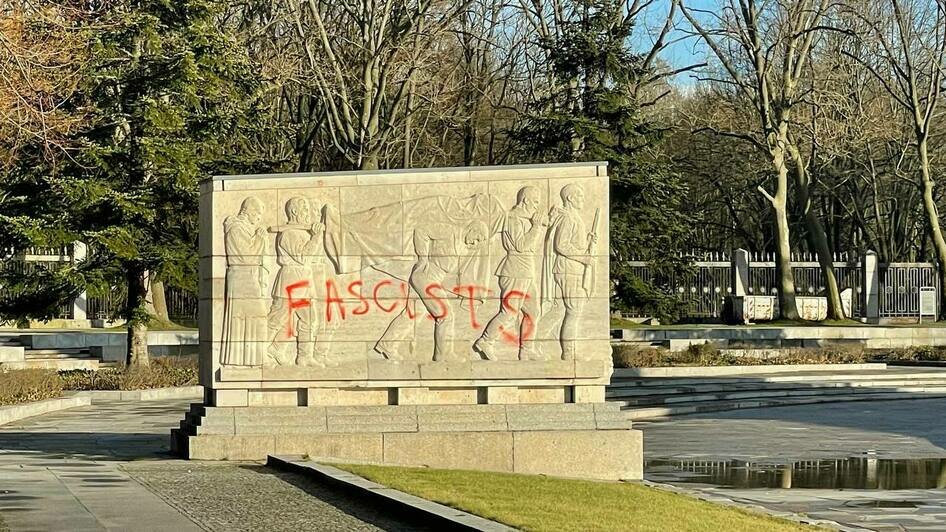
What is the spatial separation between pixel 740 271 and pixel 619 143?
17.0 meters

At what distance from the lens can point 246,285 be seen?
61.6ft

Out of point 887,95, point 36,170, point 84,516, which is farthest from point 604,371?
point 887,95

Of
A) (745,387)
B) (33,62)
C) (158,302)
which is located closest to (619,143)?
(745,387)

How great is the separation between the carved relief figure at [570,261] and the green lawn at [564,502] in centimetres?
245

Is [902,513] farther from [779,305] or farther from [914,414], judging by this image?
[779,305]

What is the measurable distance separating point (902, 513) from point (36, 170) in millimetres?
21390

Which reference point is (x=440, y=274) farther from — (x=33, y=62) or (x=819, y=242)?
(x=819, y=242)

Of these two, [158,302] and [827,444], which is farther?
[158,302]

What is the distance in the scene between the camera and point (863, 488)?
1781 centimetres

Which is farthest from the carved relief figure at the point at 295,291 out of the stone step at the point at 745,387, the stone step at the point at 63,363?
the stone step at the point at 63,363

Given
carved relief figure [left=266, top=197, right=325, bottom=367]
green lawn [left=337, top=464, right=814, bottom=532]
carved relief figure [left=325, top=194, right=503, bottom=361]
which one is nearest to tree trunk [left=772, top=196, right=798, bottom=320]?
carved relief figure [left=325, top=194, right=503, bottom=361]

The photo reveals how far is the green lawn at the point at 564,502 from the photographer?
12.4 m

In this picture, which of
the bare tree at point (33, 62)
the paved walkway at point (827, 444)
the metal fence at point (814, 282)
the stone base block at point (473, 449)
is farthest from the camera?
the metal fence at point (814, 282)

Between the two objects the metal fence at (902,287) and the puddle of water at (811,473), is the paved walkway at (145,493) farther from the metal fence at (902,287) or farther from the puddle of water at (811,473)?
the metal fence at (902,287)
